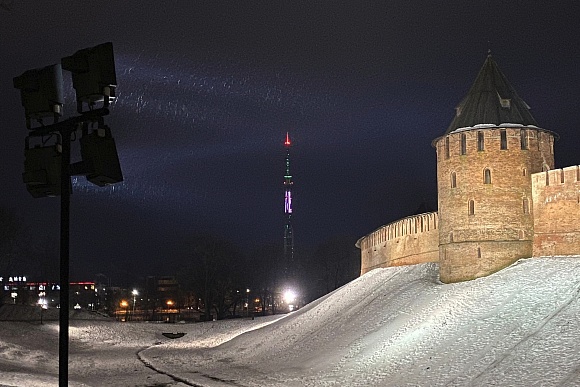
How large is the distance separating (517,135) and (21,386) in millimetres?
21362

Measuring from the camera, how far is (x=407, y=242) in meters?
36.5

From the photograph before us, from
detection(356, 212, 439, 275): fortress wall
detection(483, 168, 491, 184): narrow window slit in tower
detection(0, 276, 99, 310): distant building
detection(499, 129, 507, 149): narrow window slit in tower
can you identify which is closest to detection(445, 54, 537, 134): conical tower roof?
detection(499, 129, 507, 149): narrow window slit in tower

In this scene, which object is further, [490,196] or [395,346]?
[490,196]

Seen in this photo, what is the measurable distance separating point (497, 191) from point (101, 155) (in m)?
24.6

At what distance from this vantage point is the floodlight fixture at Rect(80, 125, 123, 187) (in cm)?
577

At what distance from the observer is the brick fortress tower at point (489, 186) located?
92.8ft

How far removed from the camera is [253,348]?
30.0 meters

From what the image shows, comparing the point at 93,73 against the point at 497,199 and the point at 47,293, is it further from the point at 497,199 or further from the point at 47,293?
the point at 47,293

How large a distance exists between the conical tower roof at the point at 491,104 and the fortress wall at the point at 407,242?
5.82m

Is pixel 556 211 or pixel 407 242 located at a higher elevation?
pixel 556 211

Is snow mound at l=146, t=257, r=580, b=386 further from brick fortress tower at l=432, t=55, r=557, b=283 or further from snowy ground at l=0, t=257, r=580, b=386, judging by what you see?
brick fortress tower at l=432, t=55, r=557, b=283

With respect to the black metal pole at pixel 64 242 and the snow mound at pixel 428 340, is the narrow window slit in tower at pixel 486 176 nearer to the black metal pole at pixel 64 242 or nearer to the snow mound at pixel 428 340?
the snow mound at pixel 428 340

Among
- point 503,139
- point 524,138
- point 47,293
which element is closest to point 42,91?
point 503,139

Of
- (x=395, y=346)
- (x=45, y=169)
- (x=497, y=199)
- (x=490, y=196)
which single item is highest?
(x=490, y=196)
